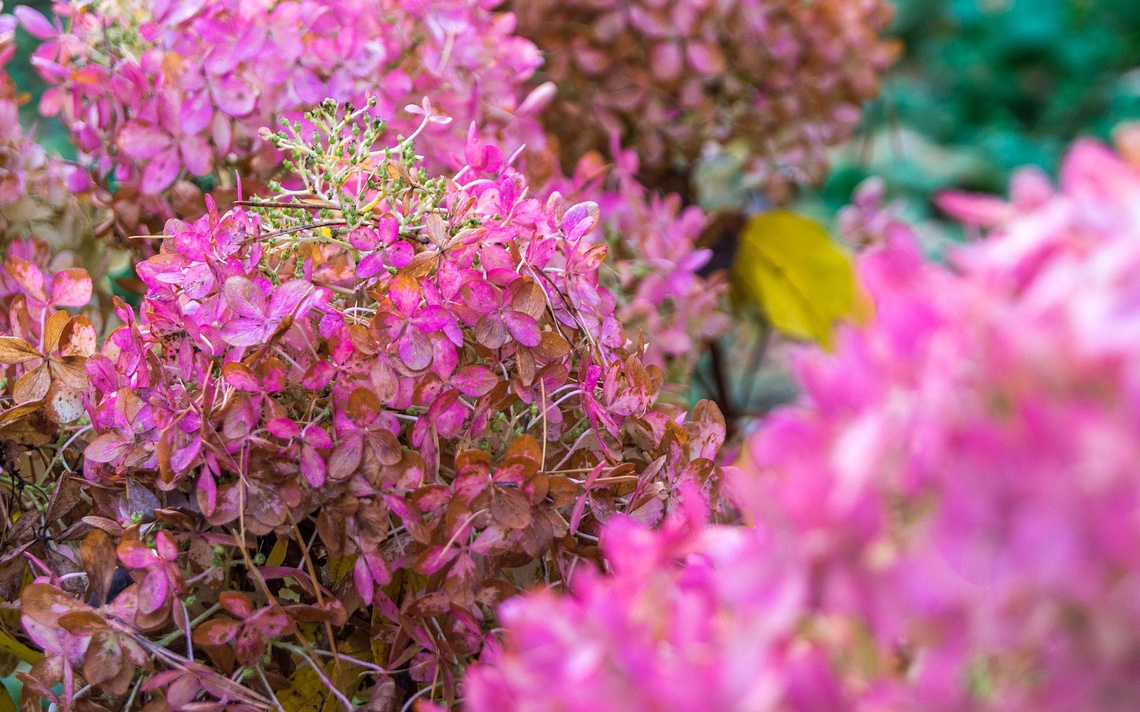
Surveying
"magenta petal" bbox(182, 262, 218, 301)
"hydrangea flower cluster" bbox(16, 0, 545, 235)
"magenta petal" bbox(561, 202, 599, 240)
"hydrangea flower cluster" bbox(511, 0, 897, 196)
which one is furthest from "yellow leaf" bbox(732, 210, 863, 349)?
"magenta petal" bbox(182, 262, 218, 301)

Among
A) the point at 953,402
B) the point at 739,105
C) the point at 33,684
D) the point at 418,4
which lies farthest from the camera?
the point at 739,105

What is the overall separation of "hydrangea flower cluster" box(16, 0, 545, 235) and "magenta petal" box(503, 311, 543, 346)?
148mm

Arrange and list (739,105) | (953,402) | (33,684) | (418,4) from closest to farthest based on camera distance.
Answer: (953,402) < (33,684) < (418,4) < (739,105)

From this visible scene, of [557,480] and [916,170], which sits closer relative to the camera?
[557,480]

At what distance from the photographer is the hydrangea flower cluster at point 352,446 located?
40cm

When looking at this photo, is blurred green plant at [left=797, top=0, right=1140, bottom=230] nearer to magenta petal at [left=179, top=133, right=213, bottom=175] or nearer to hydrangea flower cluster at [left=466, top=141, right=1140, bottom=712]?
magenta petal at [left=179, top=133, right=213, bottom=175]

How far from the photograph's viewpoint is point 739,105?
965mm

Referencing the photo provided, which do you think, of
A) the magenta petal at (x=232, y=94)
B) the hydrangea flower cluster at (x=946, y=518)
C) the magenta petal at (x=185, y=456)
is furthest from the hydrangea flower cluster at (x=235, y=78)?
the hydrangea flower cluster at (x=946, y=518)

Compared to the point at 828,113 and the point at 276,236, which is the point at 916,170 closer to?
the point at 828,113

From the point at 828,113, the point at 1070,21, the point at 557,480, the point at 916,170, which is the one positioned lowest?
the point at 916,170

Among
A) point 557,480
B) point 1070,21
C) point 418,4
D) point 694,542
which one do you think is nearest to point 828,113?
point 418,4

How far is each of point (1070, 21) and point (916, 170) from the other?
408mm

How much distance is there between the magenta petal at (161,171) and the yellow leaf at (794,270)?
569mm

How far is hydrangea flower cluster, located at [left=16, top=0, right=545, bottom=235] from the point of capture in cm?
56
